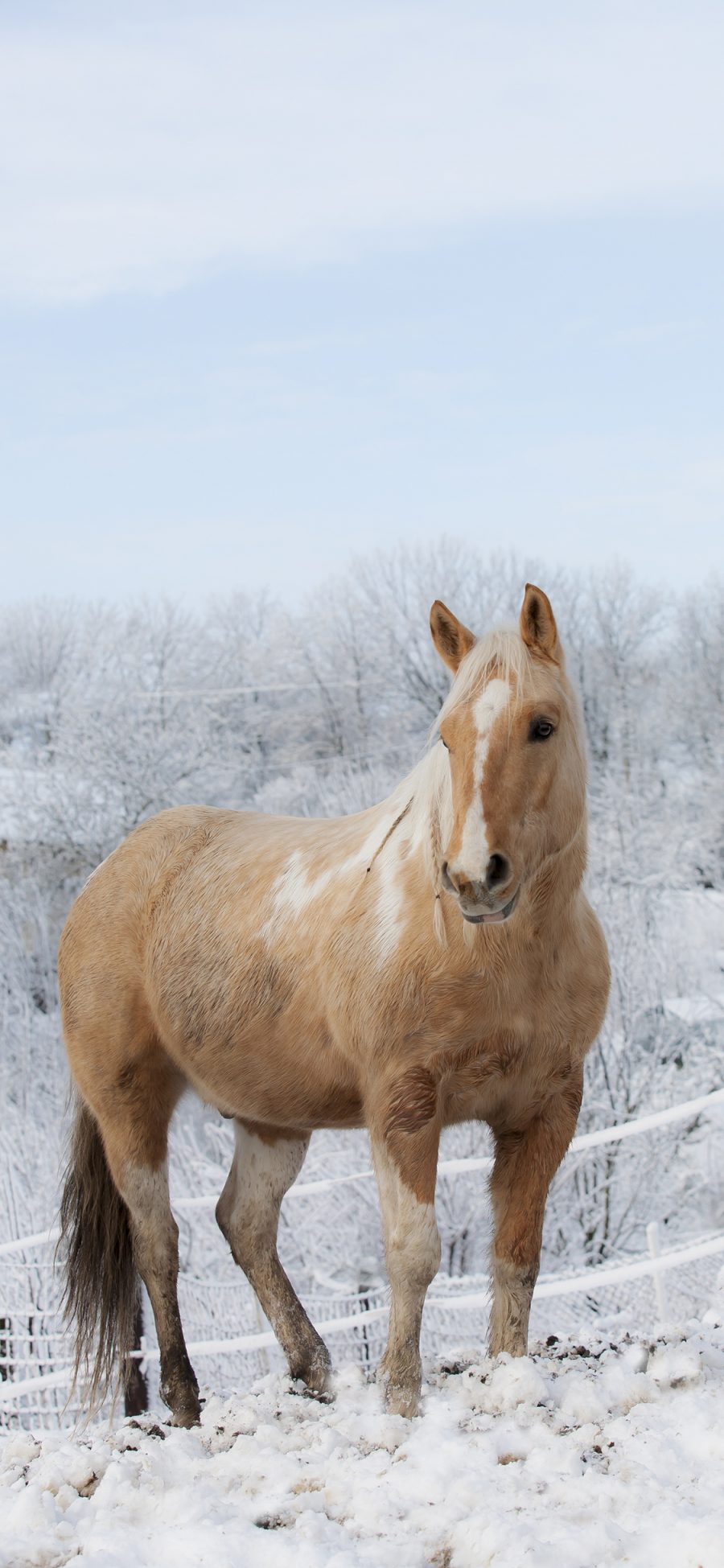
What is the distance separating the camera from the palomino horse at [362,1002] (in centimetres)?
338

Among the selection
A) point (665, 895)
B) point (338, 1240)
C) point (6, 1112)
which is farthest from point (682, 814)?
point (6, 1112)

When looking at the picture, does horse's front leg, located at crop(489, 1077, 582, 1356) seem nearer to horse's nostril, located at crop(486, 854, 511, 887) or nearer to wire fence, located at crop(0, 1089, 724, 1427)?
horse's nostril, located at crop(486, 854, 511, 887)

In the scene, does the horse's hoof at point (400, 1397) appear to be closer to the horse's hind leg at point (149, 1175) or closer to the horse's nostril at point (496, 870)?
the horse's hind leg at point (149, 1175)

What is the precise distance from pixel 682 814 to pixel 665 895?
10.4ft

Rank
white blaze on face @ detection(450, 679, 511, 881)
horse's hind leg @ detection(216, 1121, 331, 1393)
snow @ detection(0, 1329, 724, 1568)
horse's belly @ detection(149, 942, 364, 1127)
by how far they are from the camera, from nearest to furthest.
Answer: snow @ detection(0, 1329, 724, 1568), white blaze on face @ detection(450, 679, 511, 881), horse's belly @ detection(149, 942, 364, 1127), horse's hind leg @ detection(216, 1121, 331, 1393)

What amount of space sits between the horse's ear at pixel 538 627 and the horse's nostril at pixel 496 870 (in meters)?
0.71

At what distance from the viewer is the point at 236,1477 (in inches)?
128

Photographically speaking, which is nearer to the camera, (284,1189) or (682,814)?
(284,1189)

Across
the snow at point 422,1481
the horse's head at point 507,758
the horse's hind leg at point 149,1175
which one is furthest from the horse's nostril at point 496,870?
the horse's hind leg at point 149,1175

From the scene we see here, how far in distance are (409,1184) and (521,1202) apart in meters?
0.51

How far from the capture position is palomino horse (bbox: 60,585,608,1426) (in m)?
3.38

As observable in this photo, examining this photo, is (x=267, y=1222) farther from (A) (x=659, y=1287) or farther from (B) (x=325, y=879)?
(A) (x=659, y=1287)

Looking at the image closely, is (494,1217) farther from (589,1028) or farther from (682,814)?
(682,814)

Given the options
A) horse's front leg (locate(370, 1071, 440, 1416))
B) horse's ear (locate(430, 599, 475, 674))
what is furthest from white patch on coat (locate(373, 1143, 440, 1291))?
horse's ear (locate(430, 599, 475, 674))
